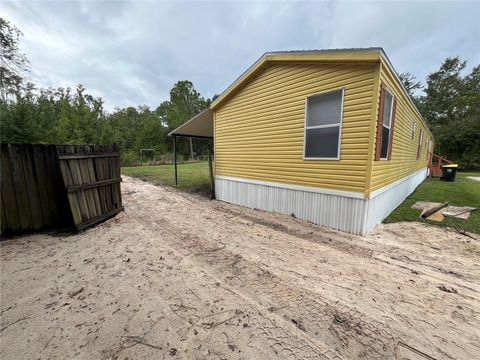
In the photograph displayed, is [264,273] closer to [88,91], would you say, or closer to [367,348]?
[367,348]

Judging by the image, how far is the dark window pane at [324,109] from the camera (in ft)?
14.1

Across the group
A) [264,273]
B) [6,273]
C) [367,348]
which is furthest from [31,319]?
[367,348]

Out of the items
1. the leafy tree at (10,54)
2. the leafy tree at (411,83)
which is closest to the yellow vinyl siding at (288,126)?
the leafy tree at (10,54)

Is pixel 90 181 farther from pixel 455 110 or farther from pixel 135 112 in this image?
pixel 135 112

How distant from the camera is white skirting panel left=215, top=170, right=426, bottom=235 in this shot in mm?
4051

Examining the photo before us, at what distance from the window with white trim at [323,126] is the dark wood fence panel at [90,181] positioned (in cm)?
467

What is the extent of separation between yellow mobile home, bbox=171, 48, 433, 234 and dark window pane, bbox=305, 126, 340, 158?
23mm

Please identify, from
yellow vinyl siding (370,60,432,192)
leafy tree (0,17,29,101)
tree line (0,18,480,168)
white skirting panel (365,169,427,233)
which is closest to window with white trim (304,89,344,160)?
yellow vinyl siding (370,60,432,192)

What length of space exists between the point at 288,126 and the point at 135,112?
140ft

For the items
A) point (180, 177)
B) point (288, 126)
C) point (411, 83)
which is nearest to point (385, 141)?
point (288, 126)

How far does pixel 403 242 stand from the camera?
3738mm

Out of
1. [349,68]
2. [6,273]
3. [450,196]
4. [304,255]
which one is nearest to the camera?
[6,273]

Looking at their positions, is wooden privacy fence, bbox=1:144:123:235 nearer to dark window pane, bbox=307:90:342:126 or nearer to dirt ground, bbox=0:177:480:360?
dirt ground, bbox=0:177:480:360

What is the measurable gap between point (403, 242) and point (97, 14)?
9.72 meters
